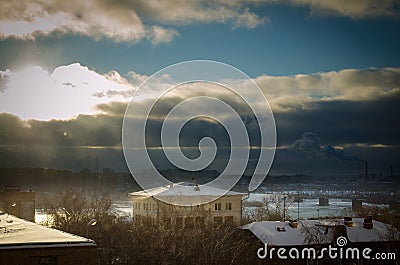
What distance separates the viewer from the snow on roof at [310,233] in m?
28.3

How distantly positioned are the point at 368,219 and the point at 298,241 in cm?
→ 559

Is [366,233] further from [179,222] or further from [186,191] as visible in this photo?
[186,191]

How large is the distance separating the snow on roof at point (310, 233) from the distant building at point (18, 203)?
85.2 ft

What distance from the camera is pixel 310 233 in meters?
28.4

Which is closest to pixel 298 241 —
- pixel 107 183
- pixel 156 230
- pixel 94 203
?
pixel 156 230

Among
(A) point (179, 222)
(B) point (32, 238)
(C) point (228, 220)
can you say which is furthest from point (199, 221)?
(B) point (32, 238)

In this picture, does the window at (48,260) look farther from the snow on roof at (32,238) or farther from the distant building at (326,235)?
the distant building at (326,235)

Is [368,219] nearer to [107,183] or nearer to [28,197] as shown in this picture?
[28,197]

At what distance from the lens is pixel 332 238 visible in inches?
1129

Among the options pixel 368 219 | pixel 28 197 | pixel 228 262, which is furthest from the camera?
pixel 28 197

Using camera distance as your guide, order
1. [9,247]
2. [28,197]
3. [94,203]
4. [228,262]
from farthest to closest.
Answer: [94,203]
[28,197]
[228,262]
[9,247]

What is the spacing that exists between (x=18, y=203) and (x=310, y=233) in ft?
103

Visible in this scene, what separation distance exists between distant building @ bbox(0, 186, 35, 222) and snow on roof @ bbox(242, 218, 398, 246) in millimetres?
25975

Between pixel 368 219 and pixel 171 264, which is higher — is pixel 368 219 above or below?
above
